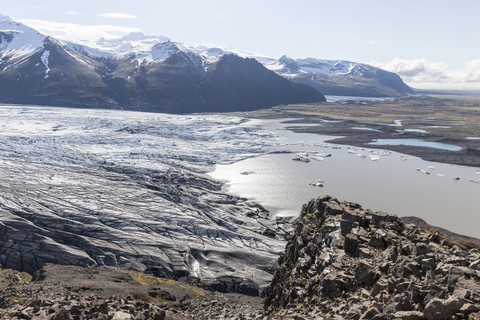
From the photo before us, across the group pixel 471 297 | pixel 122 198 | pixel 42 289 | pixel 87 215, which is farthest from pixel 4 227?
pixel 471 297

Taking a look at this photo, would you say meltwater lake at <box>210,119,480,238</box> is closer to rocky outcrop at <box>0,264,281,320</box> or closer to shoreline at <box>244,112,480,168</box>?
shoreline at <box>244,112,480,168</box>

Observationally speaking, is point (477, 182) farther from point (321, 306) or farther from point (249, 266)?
point (321, 306)

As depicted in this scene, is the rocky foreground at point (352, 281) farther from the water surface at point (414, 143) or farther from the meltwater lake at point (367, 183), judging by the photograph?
the water surface at point (414, 143)

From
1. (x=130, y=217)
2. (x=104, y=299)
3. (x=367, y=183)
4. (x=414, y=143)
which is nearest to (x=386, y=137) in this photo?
(x=414, y=143)

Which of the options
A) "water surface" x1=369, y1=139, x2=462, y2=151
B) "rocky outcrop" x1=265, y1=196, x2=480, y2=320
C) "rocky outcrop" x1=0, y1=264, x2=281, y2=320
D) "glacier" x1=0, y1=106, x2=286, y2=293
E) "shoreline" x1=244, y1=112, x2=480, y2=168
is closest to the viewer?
"rocky outcrop" x1=265, y1=196, x2=480, y2=320

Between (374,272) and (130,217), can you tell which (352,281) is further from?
(130,217)

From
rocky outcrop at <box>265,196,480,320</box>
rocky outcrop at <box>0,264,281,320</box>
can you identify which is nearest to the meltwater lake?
rocky outcrop at <box>0,264,281,320</box>
